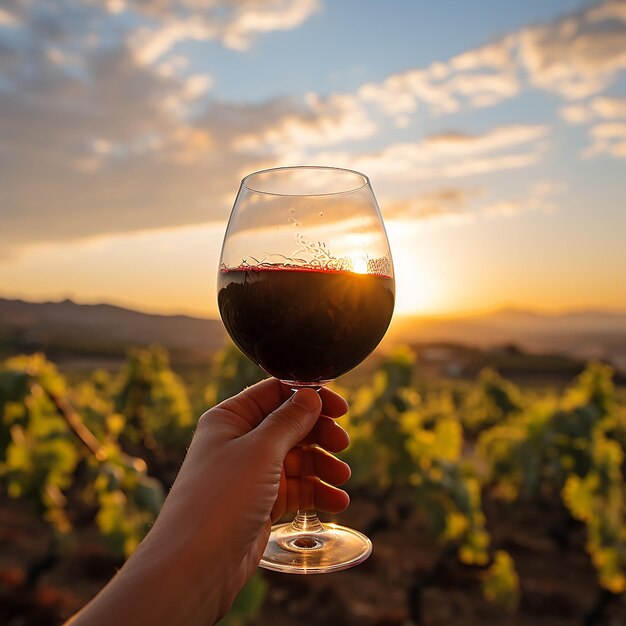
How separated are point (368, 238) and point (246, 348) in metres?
0.48

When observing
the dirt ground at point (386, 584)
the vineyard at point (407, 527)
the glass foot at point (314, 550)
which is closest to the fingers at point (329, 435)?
the glass foot at point (314, 550)

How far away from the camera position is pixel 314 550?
2.00m

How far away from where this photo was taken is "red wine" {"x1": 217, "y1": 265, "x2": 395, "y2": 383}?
1790 millimetres

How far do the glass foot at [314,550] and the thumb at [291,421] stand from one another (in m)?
0.31

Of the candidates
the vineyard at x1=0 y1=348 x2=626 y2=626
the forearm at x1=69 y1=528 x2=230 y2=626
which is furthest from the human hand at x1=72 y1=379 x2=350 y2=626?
the vineyard at x1=0 y1=348 x2=626 y2=626

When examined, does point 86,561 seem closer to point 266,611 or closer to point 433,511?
point 266,611

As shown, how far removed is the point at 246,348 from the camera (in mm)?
2029

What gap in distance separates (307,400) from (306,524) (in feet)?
1.41

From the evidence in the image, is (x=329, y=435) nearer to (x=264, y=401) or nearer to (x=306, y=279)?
(x=264, y=401)

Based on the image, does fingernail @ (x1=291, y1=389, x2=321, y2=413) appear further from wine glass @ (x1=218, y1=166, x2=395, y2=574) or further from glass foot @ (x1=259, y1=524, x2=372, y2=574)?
glass foot @ (x1=259, y1=524, x2=372, y2=574)

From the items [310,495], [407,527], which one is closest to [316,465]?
[310,495]

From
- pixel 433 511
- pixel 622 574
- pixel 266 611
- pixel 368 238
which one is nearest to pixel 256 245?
pixel 368 238

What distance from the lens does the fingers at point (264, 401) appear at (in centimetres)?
207

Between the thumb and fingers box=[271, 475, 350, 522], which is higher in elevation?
the thumb
